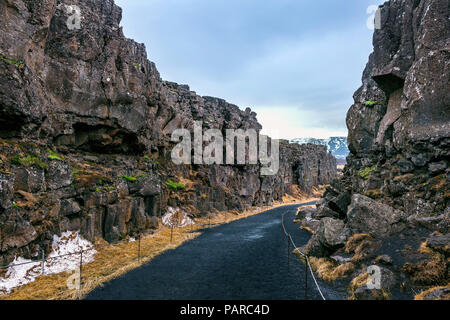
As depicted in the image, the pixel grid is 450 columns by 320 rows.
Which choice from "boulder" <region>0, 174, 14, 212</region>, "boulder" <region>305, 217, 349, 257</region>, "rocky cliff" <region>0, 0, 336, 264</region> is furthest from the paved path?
"boulder" <region>0, 174, 14, 212</region>

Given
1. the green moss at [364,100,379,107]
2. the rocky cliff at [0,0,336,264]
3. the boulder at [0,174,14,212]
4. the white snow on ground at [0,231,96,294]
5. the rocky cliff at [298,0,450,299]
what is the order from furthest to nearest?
1. the green moss at [364,100,379,107]
2. the rocky cliff at [0,0,336,264]
3. the boulder at [0,174,14,212]
4. the white snow on ground at [0,231,96,294]
5. the rocky cliff at [298,0,450,299]

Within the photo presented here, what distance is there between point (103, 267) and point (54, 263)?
8.27 ft

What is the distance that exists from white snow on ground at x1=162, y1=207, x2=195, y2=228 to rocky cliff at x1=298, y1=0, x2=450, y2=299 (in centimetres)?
1789

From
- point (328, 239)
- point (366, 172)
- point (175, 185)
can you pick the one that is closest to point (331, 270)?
Answer: point (328, 239)

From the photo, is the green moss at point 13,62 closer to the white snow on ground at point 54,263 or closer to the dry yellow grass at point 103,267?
the white snow on ground at point 54,263

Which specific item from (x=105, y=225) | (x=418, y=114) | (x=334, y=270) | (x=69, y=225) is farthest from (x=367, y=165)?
(x=69, y=225)

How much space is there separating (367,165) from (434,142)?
282 inches

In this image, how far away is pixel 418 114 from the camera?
46.7ft

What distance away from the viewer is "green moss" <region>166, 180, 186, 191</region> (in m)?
33.1

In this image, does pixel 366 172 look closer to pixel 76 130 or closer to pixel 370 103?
pixel 370 103

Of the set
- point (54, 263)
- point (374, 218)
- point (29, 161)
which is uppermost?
point (29, 161)

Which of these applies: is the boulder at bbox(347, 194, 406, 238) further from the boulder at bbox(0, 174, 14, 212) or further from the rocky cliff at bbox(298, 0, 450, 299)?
the boulder at bbox(0, 174, 14, 212)

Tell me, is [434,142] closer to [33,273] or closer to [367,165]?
[367,165]

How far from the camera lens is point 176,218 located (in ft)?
100
